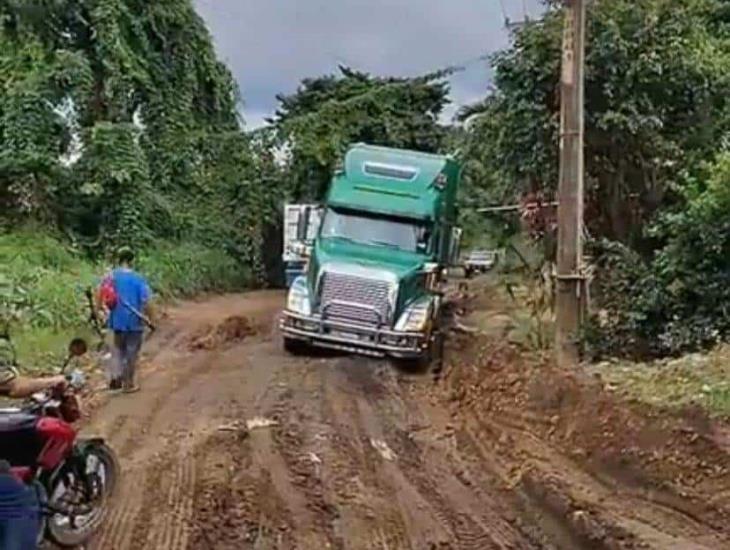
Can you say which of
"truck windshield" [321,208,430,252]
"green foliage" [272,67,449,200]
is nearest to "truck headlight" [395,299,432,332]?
"truck windshield" [321,208,430,252]

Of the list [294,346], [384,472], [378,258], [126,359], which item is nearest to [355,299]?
[378,258]

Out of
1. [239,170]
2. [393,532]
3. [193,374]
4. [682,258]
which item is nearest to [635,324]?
[682,258]

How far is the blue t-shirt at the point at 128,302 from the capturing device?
1409 centimetres

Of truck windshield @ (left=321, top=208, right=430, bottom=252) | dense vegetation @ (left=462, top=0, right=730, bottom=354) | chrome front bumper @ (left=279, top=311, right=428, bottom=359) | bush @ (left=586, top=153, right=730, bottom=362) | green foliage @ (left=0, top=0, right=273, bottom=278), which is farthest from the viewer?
green foliage @ (left=0, top=0, right=273, bottom=278)

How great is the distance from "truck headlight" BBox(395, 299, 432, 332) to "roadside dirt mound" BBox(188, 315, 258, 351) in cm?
387

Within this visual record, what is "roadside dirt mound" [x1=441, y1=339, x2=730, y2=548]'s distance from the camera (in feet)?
27.1

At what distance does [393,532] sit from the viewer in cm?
835

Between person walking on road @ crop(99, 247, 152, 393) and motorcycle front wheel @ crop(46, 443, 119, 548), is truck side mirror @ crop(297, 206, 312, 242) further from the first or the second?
motorcycle front wheel @ crop(46, 443, 119, 548)

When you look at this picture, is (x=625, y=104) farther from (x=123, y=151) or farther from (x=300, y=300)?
(x=123, y=151)

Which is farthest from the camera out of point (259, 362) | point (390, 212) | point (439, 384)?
point (390, 212)

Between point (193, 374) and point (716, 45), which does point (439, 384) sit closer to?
point (193, 374)

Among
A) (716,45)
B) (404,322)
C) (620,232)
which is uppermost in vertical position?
(716,45)

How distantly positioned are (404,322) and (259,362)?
2.24m

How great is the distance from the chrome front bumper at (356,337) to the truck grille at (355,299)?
0.13 m
